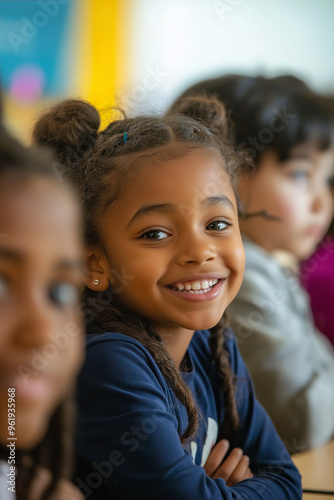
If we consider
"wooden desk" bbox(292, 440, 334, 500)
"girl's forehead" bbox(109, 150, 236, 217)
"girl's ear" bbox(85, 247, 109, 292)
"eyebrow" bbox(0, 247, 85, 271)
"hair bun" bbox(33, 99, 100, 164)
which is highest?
"eyebrow" bbox(0, 247, 85, 271)

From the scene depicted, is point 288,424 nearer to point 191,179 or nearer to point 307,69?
point 191,179

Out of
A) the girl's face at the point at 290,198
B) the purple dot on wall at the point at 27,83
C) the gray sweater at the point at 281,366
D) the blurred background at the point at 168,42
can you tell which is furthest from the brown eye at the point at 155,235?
the blurred background at the point at 168,42

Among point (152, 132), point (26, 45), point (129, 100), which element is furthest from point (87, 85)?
point (152, 132)

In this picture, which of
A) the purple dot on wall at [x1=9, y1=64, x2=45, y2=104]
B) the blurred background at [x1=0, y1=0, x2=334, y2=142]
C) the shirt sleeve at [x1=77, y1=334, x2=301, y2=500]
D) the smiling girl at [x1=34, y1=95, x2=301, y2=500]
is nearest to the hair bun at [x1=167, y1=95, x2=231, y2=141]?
the smiling girl at [x1=34, y1=95, x2=301, y2=500]

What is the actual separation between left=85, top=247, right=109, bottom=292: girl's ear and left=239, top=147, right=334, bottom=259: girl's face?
0.44 meters

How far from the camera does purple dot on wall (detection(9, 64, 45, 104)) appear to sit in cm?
191

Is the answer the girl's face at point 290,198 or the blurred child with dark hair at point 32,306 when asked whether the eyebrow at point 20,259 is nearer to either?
the blurred child with dark hair at point 32,306

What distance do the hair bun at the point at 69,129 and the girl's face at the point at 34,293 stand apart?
321mm

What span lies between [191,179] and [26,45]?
1603mm

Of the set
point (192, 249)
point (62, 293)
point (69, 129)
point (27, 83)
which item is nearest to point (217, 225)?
point (192, 249)

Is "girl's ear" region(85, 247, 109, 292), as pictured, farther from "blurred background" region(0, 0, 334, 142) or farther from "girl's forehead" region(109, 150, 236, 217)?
"blurred background" region(0, 0, 334, 142)

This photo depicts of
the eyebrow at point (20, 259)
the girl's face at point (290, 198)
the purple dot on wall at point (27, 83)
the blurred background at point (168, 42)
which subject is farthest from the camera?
the blurred background at point (168, 42)

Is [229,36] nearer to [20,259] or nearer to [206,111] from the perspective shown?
[206,111]

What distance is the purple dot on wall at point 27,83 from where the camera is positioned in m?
1.91
